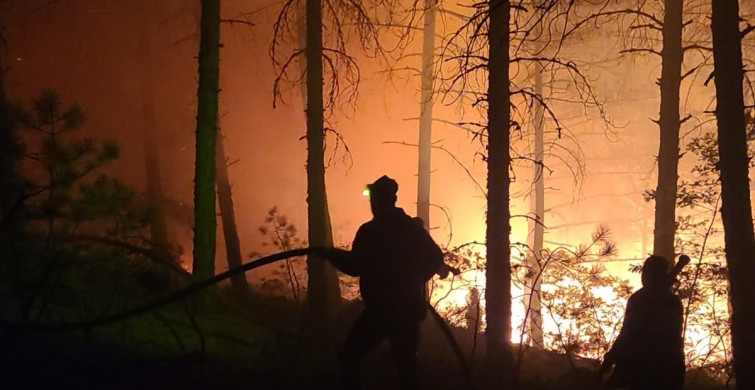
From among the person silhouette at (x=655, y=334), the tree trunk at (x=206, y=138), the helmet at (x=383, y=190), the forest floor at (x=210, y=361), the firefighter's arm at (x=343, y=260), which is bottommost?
the forest floor at (x=210, y=361)

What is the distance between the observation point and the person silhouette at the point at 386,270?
459 cm

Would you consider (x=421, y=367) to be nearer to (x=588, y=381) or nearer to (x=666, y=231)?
(x=588, y=381)

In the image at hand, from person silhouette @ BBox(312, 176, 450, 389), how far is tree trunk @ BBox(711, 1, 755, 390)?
3681 mm

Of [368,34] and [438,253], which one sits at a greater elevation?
[368,34]

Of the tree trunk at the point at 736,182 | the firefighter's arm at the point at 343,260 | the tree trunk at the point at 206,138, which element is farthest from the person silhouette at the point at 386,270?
the tree trunk at the point at 206,138

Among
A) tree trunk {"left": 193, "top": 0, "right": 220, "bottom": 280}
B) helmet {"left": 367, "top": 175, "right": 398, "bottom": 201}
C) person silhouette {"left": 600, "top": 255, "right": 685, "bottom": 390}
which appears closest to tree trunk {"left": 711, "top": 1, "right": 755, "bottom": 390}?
person silhouette {"left": 600, "top": 255, "right": 685, "bottom": 390}

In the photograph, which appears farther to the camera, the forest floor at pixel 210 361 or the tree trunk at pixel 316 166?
the tree trunk at pixel 316 166

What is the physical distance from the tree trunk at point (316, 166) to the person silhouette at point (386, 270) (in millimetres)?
4301

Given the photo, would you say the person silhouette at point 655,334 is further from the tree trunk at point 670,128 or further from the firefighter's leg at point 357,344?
the tree trunk at point 670,128

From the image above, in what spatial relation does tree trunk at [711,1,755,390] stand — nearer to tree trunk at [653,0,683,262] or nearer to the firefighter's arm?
the firefighter's arm

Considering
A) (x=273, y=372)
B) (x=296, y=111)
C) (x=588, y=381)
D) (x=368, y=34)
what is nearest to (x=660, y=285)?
(x=588, y=381)

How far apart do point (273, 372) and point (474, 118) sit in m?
22.4

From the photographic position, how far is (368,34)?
9.16m

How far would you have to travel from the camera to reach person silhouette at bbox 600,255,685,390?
5176 millimetres
